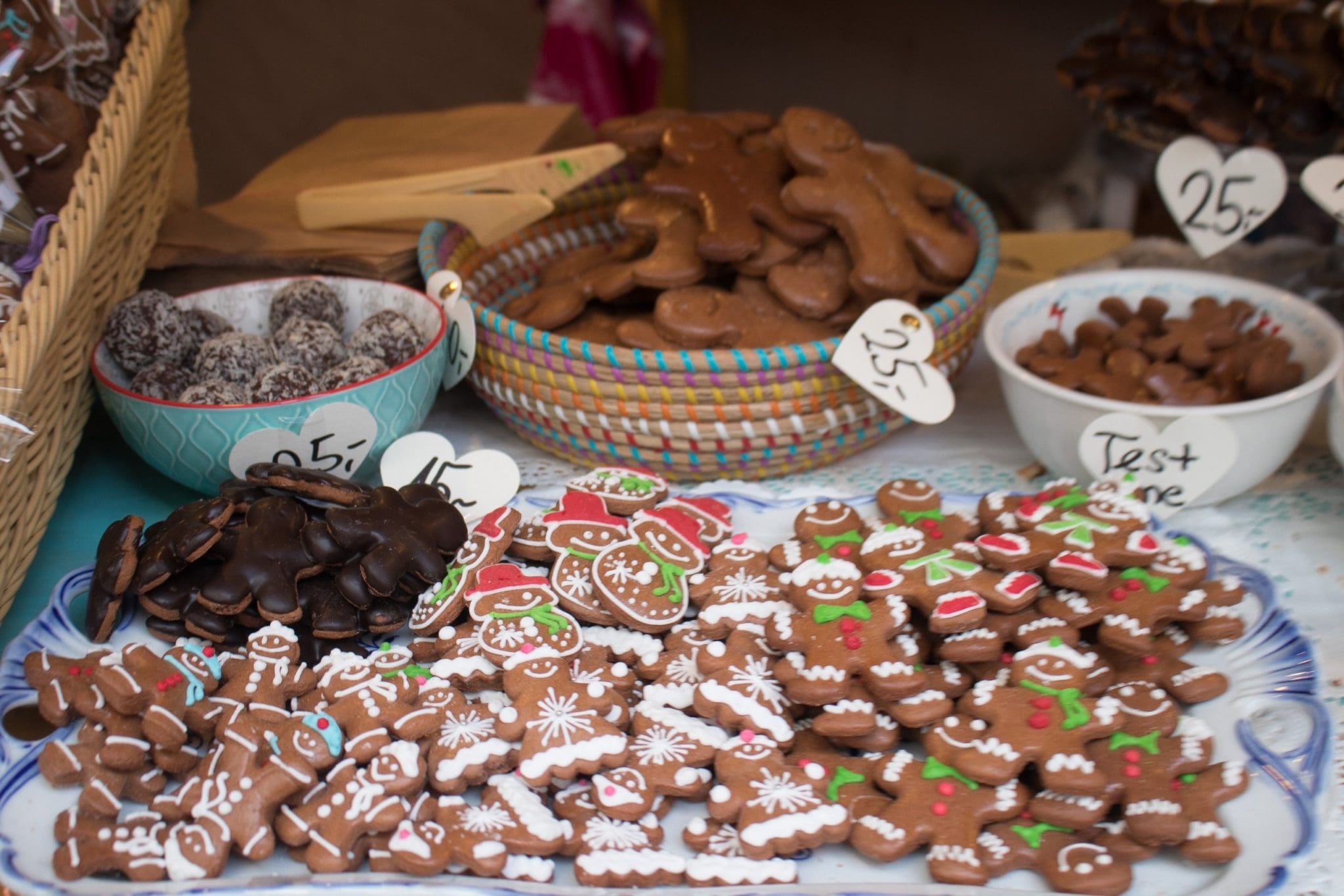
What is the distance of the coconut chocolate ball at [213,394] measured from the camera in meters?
0.98

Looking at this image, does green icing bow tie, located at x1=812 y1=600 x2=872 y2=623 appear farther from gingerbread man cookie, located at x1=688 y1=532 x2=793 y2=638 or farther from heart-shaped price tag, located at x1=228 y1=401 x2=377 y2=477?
heart-shaped price tag, located at x1=228 y1=401 x2=377 y2=477

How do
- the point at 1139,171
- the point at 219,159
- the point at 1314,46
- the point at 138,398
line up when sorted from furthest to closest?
the point at 219,159
the point at 1139,171
the point at 1314,46
the point at 138,398

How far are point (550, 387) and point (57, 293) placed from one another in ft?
1.47

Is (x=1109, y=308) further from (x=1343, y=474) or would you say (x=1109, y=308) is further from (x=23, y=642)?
(x=23, y=642)

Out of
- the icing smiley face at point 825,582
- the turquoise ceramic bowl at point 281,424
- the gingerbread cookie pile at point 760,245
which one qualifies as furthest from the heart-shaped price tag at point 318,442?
the icing smiley face at point 825,582

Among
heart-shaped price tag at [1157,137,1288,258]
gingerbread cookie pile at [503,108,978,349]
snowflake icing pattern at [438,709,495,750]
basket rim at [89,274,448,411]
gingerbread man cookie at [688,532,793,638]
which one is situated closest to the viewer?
snowflake icing pattern at [438,709,495,750]

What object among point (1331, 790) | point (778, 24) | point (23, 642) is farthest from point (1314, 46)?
point (778, 24)

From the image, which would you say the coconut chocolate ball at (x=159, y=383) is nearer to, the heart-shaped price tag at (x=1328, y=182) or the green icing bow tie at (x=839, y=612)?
the green icing bow tie at (x=839, y=612)

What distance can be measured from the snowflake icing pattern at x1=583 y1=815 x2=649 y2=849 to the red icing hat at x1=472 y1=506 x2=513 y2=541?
0.30 metres

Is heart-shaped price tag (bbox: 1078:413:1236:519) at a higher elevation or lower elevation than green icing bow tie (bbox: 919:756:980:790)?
higher

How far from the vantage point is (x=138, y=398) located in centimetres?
98

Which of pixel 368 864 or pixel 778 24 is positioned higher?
pixel 778 24

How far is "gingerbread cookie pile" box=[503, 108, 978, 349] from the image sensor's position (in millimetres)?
1075

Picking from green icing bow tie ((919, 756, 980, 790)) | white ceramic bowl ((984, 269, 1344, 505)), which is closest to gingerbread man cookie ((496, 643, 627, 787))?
green icing bow tie ((919, 756, 980, 790))
